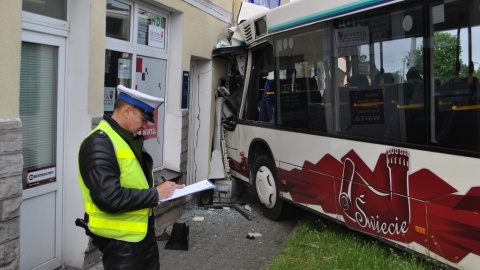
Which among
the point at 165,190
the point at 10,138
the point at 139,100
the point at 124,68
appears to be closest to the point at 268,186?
the point at 124,68

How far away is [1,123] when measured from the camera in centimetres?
324

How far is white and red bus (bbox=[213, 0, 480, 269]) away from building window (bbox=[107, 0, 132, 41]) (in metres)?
1.85

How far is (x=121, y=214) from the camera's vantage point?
2.42m

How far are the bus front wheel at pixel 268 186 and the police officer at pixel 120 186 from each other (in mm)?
3765

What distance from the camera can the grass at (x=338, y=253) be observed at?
4016 mm

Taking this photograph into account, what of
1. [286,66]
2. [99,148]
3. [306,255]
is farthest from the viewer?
[286,66]

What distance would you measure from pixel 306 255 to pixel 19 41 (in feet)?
10.5

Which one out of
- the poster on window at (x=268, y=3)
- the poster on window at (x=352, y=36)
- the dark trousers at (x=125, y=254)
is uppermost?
the poster on window at (x=268, y=3)

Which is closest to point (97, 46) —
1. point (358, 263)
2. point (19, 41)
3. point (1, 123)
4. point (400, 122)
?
point (19, 41)

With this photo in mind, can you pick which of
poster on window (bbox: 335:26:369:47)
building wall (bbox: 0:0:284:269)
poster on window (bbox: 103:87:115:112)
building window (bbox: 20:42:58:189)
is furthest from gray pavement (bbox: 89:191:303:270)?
poster on window (bbox: 335:26:369:47)

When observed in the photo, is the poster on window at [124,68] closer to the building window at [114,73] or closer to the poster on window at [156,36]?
the building window at [114,73]

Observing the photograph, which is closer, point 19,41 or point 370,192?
point 19,41

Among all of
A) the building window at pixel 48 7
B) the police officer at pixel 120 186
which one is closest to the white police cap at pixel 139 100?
the police officer at pixel 120 186

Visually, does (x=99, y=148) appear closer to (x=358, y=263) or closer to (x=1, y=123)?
(x=1, y=123)
